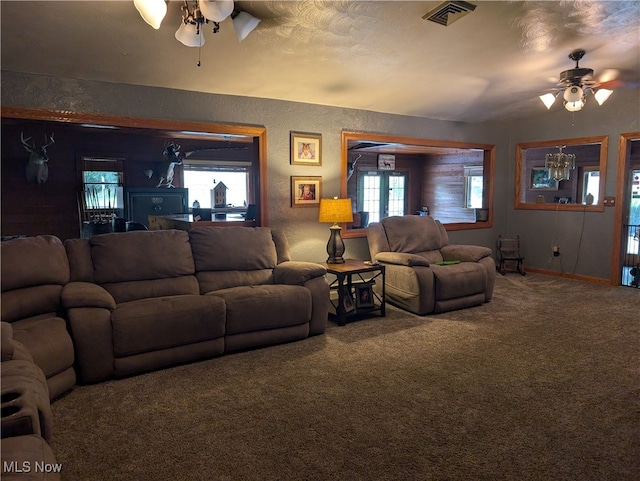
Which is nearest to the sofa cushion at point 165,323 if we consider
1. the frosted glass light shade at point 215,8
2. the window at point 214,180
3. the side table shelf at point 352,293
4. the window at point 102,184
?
the side table shelf at point 352,293

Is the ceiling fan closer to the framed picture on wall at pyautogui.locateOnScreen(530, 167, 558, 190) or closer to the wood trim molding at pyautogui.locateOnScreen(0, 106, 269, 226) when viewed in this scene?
the wood trim molding at pyautogui.locateOnScreen(0, 106, 269, 226)

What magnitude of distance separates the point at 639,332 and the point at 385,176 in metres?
7.10

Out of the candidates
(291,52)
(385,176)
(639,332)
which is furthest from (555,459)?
(385,176)

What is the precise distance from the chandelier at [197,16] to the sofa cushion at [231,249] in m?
1.66

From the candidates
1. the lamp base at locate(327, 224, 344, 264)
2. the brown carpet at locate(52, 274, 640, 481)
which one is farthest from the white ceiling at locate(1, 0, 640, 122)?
the brown carpet at locate(52, 274, 640, 481)

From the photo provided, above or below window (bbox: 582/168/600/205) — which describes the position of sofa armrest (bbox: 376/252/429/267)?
below

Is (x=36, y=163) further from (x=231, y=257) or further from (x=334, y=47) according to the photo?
(x=334, y=47)

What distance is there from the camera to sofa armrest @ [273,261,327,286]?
3.73 m

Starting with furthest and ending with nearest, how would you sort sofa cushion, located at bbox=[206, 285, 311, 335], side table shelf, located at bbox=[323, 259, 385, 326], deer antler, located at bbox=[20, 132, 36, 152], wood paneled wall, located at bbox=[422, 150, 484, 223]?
wood paneled wall, located at bbox=[422, 150, 484, 223], deer antler, located at bbox=[20, 132, 36, 152], side table shelf, located at bbox=[323, 259, 385, 326], sofa cushion, located at bbox=[206, 285, 311, 335]

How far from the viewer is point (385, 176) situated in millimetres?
10367

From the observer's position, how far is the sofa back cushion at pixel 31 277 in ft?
9.12

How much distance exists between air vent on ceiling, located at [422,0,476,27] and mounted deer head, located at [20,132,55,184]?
19.0 ft

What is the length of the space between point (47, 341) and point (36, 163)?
498 cm

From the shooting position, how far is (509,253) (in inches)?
258
